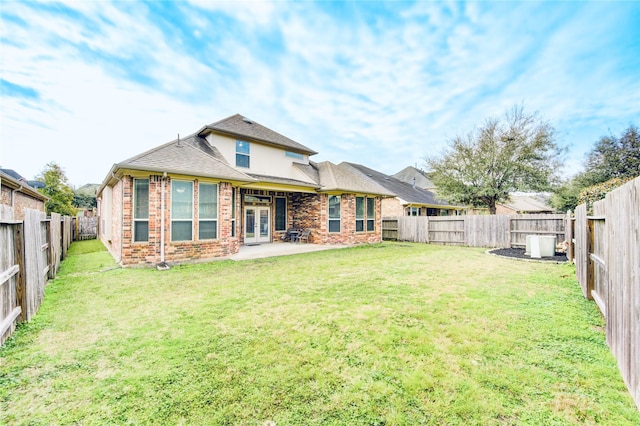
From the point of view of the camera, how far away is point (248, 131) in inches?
522

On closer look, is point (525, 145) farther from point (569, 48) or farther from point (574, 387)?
point (574, 387)

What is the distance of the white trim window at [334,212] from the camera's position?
14.4 m

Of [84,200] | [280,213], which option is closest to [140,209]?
[280,213]

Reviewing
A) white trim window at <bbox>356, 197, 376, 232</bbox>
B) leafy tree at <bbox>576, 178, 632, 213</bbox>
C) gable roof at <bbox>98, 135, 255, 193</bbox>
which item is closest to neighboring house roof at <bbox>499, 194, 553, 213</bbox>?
leafy tree at <bbox>576, 178, 632, 213</bbox>

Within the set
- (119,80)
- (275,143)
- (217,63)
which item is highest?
(217,63)

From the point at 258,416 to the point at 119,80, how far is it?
1516 centimetres

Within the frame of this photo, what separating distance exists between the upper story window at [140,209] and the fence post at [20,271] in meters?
4.56

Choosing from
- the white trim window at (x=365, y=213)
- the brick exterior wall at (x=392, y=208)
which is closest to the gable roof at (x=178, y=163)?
the white trim window at (x=365, y=213)

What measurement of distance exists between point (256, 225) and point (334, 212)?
4.30 metres

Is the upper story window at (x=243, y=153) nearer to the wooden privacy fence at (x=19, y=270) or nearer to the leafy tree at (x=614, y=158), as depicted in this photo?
the wooden privacy fence at (x=19, y=270)

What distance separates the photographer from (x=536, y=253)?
10.0 meters

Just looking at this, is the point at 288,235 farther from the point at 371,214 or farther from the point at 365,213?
the point at 371,214

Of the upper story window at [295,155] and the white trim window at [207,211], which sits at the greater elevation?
the upper story window at [295,155]

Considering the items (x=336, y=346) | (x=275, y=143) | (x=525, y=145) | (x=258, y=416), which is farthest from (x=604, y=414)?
(x=525, y=145)
